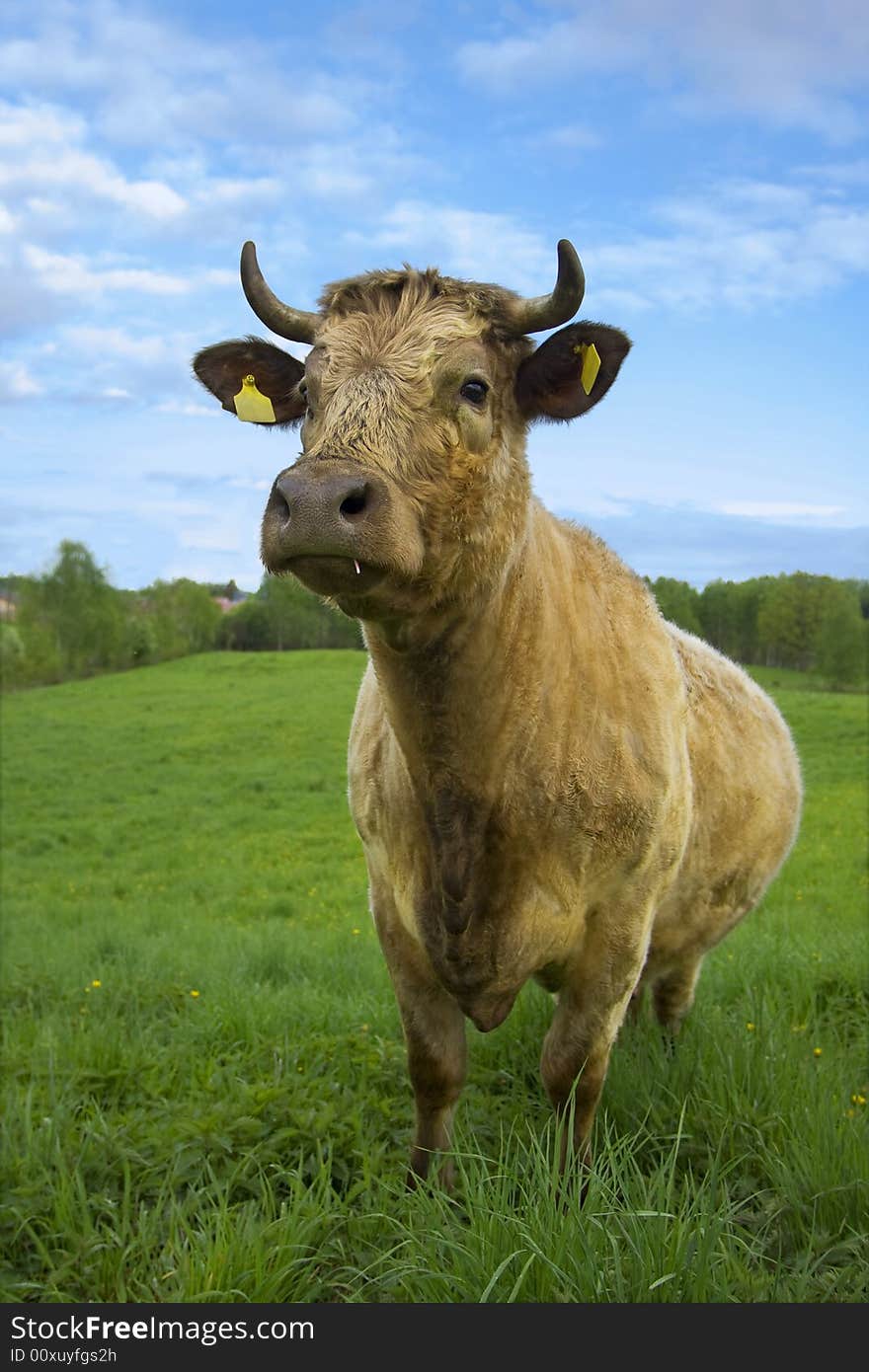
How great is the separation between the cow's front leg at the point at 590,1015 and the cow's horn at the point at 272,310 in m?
2.53

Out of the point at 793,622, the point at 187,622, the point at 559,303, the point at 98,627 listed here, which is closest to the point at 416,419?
the point at 559,303

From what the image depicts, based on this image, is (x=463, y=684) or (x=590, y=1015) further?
(x=590, y=1015)

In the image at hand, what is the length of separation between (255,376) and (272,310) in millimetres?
327

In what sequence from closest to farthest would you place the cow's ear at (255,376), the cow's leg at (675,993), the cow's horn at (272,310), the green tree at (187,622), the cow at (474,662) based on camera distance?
1. the cow at (474,662)
2. the cow's horn at (272,310)
3. the cow's ear at (255,376)
4. the cow's leg at (675,993)
5. the green tree at (187,622)

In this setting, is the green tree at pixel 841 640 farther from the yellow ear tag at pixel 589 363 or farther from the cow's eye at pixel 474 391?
the cow's eye at pixel 474 391

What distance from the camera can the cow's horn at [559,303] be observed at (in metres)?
3.51

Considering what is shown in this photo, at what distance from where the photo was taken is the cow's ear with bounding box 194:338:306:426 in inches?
164

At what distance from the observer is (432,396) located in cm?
323

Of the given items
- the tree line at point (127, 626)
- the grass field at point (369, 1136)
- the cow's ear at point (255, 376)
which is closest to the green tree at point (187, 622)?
the tree line at point (127, 626)

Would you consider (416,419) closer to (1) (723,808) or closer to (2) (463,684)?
(2) (463,684)

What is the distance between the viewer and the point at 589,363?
12.0ft

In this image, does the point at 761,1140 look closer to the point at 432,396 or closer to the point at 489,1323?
the point at 489,1323

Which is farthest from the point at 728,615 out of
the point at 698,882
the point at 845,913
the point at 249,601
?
the point at 249,601

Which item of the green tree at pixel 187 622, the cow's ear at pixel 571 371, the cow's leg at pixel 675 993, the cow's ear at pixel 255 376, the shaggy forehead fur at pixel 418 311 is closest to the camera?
the shaggy forehead fur at pixel 418 311
